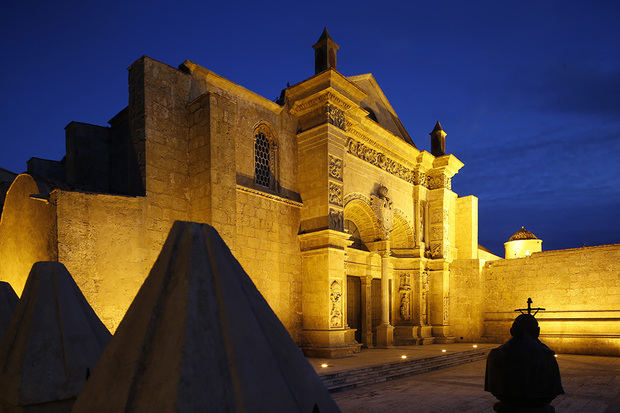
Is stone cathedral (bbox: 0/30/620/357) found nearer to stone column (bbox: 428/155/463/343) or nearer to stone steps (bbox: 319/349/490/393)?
stone column (bbox: 428/155/463/343)

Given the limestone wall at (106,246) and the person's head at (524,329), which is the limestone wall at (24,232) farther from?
the person's head at (524,329)

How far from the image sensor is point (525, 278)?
53.6 feet

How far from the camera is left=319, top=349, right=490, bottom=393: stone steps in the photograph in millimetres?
8227

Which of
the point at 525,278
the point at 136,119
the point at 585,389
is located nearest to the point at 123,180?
the point at 136,119

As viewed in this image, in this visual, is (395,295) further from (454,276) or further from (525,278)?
(525,278)

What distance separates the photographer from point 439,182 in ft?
59.2

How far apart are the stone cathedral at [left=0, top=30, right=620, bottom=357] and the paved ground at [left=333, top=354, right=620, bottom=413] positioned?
10.0 feet

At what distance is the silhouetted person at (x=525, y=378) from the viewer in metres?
1.99

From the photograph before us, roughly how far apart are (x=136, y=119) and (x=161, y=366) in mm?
8925

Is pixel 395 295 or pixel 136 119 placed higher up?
pixel 136 119

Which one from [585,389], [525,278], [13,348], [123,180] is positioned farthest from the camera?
[525,278]

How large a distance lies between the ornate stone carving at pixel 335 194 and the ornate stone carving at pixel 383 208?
8.49 ft

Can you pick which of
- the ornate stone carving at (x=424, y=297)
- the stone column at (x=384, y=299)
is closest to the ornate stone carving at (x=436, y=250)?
the ornate stone carving at (x=424, y=297)

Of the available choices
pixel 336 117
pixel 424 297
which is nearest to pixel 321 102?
pixel 336 117
